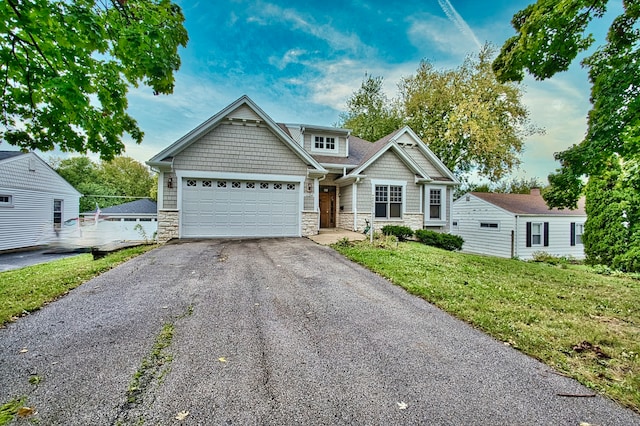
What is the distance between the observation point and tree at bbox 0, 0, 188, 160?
423 cm

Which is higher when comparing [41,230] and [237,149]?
[237,149]

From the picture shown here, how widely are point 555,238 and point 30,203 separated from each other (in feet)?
104

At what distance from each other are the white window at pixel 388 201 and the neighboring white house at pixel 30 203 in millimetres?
17198

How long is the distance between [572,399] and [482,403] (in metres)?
0.83

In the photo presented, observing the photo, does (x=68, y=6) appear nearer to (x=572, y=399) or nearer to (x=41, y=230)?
(x=572, y=399)

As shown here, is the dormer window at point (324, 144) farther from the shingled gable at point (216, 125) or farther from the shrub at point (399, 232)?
the shrub at point (399, 232)

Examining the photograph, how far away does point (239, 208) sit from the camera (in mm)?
11500

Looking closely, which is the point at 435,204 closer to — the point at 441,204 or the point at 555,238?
the point at 441,204

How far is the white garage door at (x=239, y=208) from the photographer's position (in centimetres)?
1111

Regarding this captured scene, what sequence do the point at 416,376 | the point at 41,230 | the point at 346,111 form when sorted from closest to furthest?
the point at 416,376 → the point at 41,230 → the point at 346,111

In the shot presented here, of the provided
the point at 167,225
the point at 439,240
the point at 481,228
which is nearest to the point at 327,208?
the point at 439,240

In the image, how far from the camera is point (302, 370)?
2.77m

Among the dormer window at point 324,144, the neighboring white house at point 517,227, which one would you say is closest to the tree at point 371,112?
the neighboring white house at point 517,227

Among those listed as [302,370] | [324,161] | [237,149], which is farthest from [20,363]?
[324,161]
